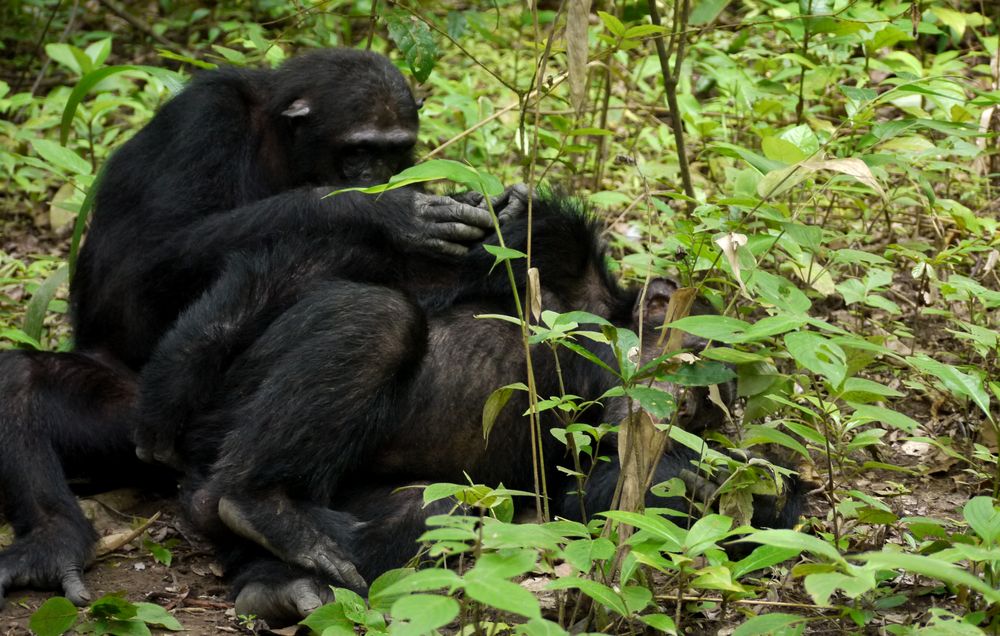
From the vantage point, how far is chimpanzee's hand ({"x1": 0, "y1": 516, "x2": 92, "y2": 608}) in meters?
3.44

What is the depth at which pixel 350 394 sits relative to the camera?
3.63 m

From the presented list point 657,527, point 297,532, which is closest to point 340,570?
point 297,532

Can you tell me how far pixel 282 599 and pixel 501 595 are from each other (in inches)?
57.5

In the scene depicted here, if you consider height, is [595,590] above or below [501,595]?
below

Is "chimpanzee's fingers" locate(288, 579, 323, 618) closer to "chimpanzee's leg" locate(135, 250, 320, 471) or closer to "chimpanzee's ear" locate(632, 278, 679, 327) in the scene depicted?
"chimpanzee's leg" locate(135, 250, 320, 471)

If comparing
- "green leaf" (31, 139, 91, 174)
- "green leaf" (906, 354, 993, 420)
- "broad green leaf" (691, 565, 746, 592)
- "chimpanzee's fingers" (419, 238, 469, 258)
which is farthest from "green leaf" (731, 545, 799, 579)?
"green leaf" (31, 139, 91, 174)

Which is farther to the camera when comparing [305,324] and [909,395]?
[909,395]

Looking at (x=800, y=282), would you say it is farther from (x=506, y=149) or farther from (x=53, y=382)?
(x=53, y=382)

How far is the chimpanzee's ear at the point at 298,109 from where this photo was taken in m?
4.60

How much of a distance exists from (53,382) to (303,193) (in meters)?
1.14

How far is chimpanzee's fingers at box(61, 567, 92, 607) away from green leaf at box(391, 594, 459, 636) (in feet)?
5.87

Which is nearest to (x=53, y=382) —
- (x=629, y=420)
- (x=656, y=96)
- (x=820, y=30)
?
(x=629, y=420)

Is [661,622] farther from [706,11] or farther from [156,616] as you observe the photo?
[706,11]

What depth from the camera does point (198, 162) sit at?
168 inches
